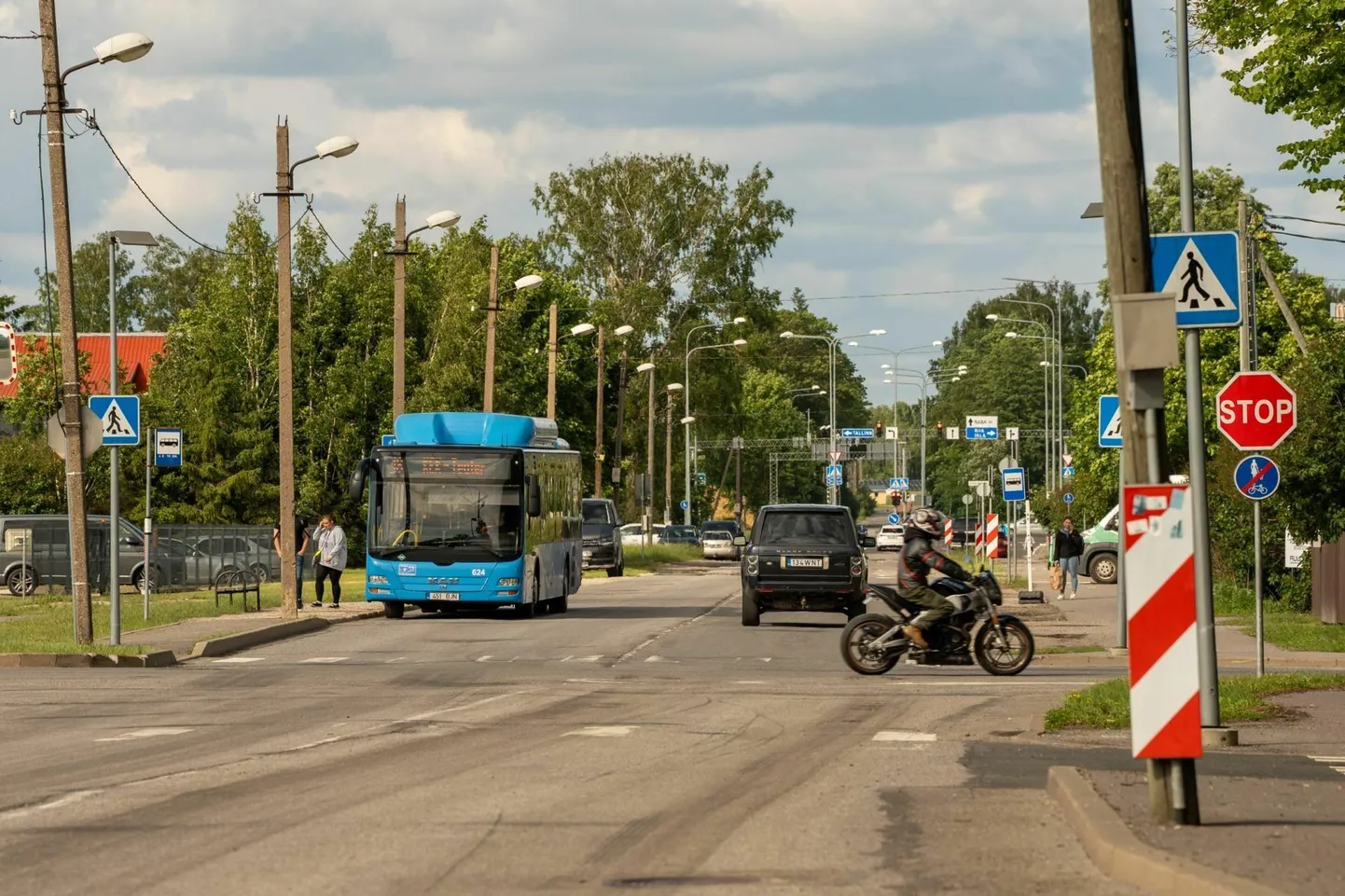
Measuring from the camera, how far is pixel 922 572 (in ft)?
66.5

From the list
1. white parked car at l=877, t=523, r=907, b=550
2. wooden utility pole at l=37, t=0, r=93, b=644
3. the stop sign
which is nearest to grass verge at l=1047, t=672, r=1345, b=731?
the stop sign

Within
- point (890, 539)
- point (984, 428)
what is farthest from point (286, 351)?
point (890, 539)

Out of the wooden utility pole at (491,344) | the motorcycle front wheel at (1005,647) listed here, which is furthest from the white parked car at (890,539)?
the motorcycle front wheel at (1005,647)

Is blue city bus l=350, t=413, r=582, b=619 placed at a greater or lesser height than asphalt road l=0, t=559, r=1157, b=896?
greater

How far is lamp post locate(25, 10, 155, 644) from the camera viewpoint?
77.9 feet

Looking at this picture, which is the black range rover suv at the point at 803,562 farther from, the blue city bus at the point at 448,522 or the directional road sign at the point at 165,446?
the directional road sign at the point at 165,446

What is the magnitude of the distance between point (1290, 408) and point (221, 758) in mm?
12424

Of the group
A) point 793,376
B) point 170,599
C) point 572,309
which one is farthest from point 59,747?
point 793,376

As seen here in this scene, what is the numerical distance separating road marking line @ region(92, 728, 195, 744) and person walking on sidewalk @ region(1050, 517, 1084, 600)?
29.2 meters

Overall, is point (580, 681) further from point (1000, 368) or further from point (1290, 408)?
point (1000, 368)

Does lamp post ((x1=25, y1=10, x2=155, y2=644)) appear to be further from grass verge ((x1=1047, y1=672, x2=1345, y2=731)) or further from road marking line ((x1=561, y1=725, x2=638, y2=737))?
grass verge ((x1=1047, y1=672, x2=1345, y2=731))

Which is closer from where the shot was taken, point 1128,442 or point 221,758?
point 1128,442

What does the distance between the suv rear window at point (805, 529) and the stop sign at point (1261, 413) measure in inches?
390

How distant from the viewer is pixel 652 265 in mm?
85438
